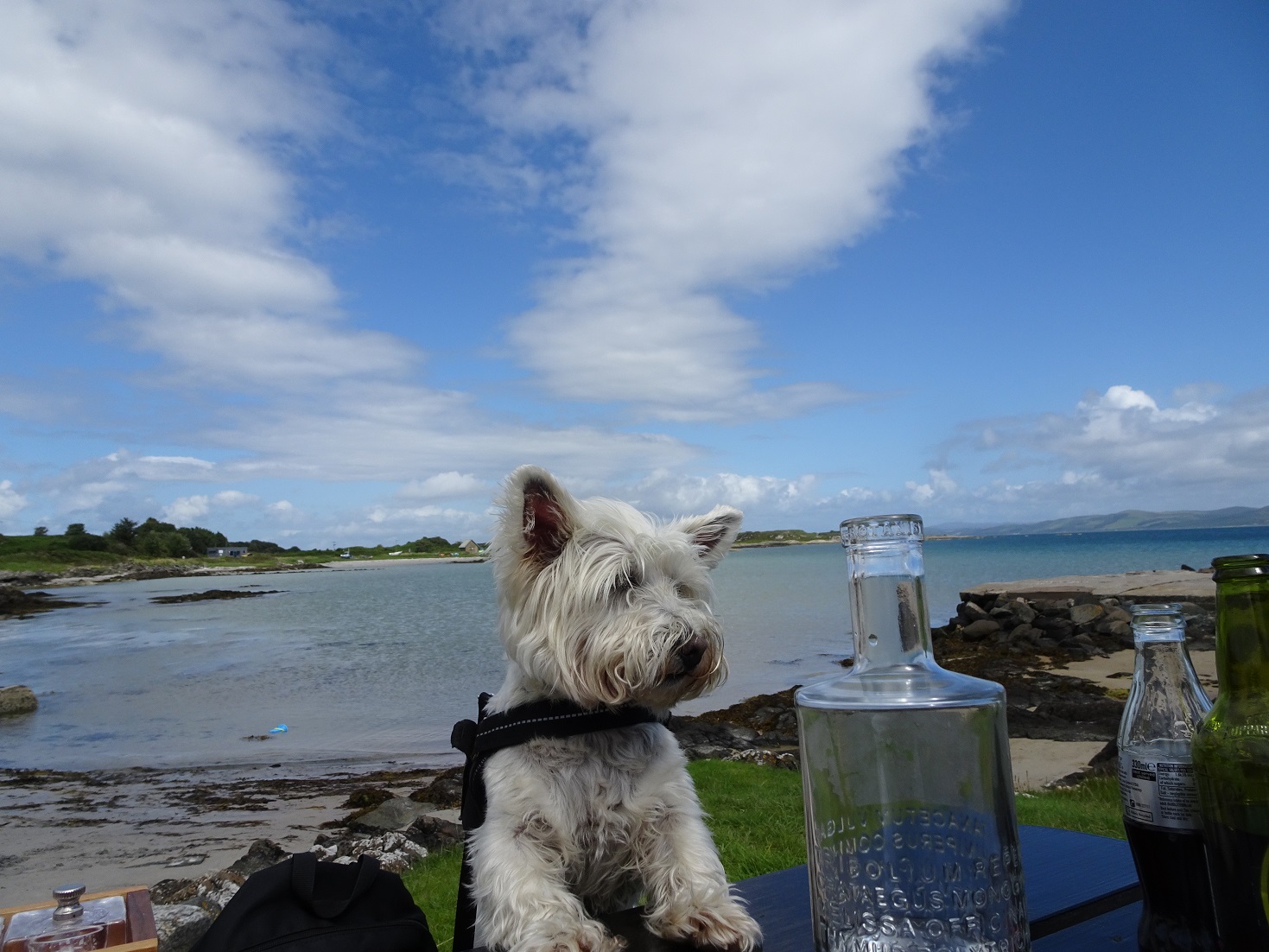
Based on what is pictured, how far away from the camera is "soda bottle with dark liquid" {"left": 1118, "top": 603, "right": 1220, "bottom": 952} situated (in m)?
1.44

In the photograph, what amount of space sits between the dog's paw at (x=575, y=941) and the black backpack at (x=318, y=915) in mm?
322

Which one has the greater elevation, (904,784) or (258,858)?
(904,784)

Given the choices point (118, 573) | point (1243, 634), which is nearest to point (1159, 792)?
point (1243, 634)

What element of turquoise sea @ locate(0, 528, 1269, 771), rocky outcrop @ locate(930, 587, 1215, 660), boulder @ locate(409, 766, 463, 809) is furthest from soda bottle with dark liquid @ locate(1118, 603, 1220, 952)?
rocky outcrop @ locate(930, 587, 1215, 660)

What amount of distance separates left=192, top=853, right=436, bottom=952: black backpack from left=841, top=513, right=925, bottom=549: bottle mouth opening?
144 cm

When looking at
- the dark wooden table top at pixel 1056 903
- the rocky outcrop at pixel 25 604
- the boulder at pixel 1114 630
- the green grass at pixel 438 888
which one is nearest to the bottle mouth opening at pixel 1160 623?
the dark wooden table top at pixel 1056 903

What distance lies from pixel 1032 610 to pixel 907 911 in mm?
24334

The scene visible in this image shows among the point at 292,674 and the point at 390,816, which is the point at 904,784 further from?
the point at 292,674

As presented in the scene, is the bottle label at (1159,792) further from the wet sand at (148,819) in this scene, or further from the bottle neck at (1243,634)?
the wet sand at (148,819)

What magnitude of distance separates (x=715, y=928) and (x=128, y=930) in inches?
54.5

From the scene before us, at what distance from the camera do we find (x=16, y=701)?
19.5 metres

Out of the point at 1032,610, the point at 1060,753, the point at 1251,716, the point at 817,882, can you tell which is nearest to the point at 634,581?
the point at 817,882

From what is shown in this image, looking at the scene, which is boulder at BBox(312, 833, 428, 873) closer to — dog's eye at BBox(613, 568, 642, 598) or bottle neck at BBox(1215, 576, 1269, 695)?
dog's eye at BBox(613, 568, 642, 598)

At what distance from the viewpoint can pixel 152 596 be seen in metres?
65.0
